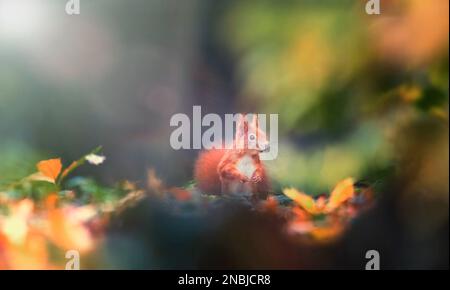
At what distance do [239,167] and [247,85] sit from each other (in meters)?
0.27

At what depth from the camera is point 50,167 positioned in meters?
1.56

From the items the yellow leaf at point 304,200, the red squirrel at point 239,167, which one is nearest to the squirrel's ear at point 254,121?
the red squirrel at point 239,167

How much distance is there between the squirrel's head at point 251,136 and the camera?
1572mm

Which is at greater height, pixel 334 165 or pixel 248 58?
pixel 248 58

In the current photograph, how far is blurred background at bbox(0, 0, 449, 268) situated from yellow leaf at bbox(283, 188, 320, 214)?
0.10 ft

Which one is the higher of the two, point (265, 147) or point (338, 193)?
point (265, 147)

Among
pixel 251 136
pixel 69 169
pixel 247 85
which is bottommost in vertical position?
pixel 69 169

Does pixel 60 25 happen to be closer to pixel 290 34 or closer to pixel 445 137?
pixel 290 34

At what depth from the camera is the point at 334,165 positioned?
1.57 m

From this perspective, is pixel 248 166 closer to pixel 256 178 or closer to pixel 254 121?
pixel 256 178

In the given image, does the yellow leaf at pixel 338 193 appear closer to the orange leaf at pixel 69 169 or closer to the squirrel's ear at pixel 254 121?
the squirrel's ear at pixel 254 121

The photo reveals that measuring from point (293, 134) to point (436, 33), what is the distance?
1.81 ft

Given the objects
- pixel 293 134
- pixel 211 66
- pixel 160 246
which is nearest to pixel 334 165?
pixel 293 134

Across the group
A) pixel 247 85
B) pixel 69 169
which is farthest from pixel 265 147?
pixel 69 169
